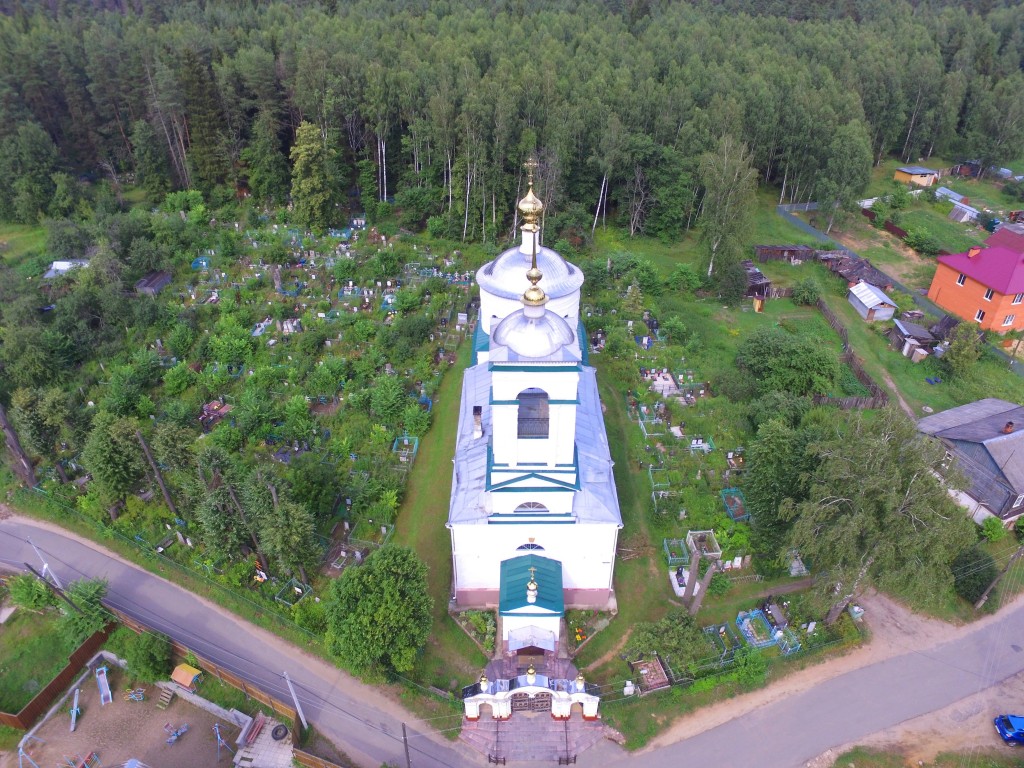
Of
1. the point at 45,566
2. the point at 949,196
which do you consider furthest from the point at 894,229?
the point at 45,566

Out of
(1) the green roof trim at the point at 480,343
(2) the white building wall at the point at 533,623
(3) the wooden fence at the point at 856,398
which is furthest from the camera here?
(3) the wooden fence at the point at 856,398

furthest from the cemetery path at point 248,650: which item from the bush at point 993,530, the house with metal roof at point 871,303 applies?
the house with metal roof at point 871,303

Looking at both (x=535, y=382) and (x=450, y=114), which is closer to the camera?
(x=535, y=382)

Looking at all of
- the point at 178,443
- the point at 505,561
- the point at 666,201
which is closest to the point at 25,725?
the point at 178,443

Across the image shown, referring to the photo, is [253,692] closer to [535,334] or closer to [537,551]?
[537,551]

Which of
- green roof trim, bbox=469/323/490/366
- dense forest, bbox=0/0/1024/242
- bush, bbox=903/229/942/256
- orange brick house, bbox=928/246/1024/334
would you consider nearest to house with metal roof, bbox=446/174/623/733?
green roof trim, bbox=469/323/490/366

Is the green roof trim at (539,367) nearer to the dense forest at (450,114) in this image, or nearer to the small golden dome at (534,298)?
the small golden dome at (534,298)
